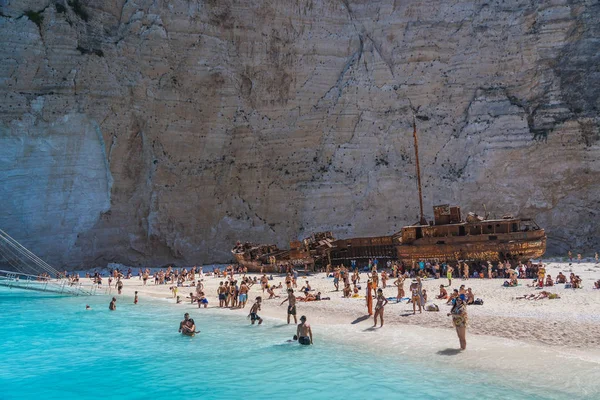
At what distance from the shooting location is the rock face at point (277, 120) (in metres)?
40.6

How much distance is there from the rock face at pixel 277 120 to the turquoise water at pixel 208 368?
871 inches

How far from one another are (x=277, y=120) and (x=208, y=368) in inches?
1339

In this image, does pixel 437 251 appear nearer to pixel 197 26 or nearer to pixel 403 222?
pixel 403 222

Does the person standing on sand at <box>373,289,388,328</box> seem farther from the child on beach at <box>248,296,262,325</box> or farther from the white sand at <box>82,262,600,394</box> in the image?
the child on beach at <box>248,296,262,325</box>

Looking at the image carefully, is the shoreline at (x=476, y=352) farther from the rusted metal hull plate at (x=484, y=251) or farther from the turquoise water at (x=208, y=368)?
the rusted metal hull plate at (x=484, y=251)

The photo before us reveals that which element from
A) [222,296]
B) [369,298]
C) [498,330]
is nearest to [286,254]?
[222,296]

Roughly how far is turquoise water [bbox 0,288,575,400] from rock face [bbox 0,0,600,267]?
22127 millimetres

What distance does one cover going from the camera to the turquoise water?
1132 cm

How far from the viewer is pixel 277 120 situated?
45781mm

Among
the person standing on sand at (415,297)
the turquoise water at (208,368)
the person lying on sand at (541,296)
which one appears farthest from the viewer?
the person lying on sand at (541,296)

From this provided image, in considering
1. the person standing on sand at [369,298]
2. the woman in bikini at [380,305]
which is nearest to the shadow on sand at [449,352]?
the woman in bikini at [380,305]

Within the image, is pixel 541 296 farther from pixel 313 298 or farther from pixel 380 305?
pixel 313 298

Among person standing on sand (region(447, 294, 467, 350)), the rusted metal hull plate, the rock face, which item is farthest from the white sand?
the rock face

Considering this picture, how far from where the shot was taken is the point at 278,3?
47.2 meters
